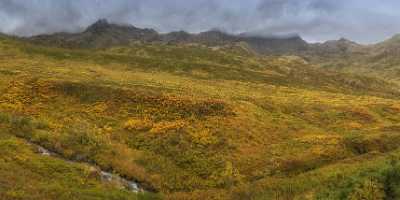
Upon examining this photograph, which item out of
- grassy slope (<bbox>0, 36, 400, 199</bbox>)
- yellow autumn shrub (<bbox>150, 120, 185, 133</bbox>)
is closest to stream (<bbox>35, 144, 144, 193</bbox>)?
grassy slope (<bbox>0, 36, 400, 199</bbox>)

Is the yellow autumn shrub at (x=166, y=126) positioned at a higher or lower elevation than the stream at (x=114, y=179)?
higher

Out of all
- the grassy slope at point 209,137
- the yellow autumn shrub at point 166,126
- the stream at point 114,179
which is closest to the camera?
the stream at point 114,179

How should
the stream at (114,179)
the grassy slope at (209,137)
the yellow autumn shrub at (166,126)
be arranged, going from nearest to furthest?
the stream at (114,179) < the grassy slope at (209,137) < the yellow autumn shrub at (166,126)

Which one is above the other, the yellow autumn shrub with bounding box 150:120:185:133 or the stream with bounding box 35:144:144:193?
the yellow autumn shrub with bounding box 150:120:185:133

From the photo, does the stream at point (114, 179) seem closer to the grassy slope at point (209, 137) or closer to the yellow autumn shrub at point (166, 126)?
the grassy slope at point (209, 137)

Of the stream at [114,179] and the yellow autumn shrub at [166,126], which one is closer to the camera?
the stream at [114,179]

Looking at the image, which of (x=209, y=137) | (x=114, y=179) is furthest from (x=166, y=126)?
(x=114, y=179)

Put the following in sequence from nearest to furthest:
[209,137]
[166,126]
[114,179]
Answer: [114,179] → [209,137] → [166,126]

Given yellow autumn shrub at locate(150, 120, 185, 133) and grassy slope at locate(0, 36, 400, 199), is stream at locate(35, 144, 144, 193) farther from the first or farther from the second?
yellow autumn shrub at locate(150, 120, 185, 133)

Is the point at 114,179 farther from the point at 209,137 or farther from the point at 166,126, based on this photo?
the point at 166,126

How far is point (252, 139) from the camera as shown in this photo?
55844 millimetres

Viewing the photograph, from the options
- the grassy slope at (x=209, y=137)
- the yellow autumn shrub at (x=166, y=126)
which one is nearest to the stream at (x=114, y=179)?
the grassy slope at (x=209, y=137)

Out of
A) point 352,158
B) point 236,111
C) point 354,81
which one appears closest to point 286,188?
point 352,158

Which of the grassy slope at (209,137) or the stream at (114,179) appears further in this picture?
the grassy slope at (209,137)
